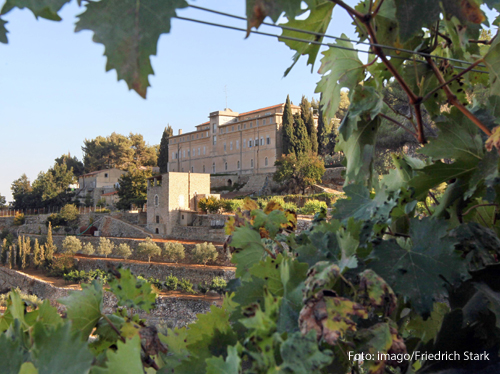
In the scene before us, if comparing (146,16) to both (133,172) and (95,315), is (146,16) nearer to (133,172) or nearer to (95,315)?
(95,315)

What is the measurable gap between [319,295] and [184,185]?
75.0 feet

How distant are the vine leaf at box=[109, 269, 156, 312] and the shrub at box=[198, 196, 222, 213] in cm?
2095

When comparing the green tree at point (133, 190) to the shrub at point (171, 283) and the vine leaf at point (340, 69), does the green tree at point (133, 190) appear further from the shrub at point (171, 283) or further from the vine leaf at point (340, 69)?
the vine leaf at point (340, 69)

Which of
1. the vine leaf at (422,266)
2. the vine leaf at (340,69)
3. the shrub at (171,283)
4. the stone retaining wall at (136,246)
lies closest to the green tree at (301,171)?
the stone retaining wall at (136,246)

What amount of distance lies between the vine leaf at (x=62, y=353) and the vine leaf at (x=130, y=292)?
0.13m

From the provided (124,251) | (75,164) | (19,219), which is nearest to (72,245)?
(124,251)

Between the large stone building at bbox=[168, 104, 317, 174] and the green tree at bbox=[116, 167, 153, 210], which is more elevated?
the large stone building at bbox=[168, 104, 317, 174]

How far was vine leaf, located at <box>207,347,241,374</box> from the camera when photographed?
14.2 inches

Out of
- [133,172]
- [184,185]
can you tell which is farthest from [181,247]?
[133,172]

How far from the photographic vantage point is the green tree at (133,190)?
1080 inches

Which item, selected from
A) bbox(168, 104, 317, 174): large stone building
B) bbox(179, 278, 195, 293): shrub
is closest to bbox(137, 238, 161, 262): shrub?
bbox(179, 278, 195, 293): shrub

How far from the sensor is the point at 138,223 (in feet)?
84.6

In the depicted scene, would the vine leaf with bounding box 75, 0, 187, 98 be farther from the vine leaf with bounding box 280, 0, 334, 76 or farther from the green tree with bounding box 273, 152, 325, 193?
the green tree with bounding box 273, 152, 325, 193

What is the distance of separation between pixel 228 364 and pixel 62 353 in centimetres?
17
